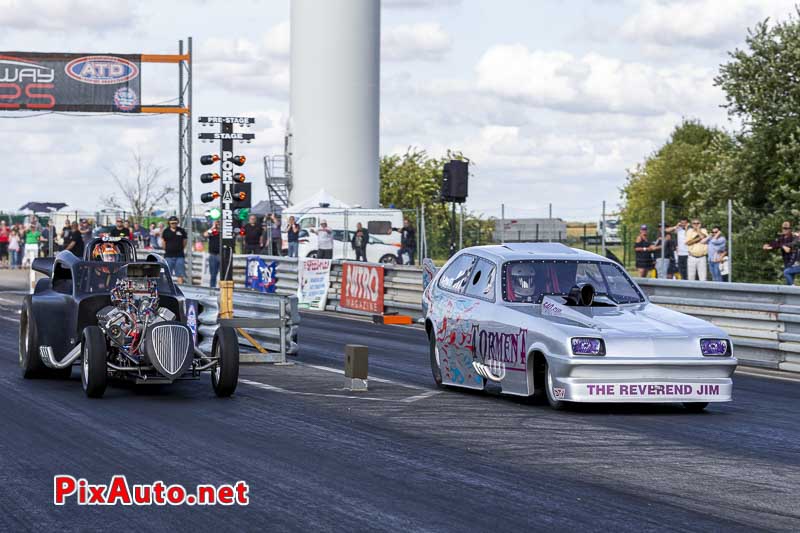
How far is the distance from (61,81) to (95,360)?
2946 cm

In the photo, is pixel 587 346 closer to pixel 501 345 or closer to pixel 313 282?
pixel 501 345

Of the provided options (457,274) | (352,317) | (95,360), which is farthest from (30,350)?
(352,317)

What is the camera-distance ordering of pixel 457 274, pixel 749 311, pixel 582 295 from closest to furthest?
pixel 582 295, pixel 457 274, pixel 749 311

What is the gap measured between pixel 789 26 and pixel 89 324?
2995cm

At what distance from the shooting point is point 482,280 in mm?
13453

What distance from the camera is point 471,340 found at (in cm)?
1316

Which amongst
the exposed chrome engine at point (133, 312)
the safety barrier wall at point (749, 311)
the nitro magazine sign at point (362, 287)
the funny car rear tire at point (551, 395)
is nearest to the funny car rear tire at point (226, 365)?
the exposed chrome engine at point (133, 312)

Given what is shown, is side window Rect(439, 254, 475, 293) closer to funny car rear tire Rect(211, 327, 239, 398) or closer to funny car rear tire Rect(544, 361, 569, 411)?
funny car rear tire Rect(544, 361, 569, 411)

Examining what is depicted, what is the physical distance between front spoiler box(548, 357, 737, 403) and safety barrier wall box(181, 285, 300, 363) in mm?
5924

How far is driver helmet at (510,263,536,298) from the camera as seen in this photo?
13.0 metres

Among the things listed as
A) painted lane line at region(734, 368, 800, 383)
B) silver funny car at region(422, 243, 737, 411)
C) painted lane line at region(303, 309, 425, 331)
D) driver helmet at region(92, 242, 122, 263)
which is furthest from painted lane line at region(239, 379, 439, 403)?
painted lane line at region(303, 309, 425, 331)

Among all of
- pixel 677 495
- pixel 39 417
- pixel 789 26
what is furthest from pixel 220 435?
pixel 789 26

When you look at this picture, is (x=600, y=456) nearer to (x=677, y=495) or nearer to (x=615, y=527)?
(x=677, y=495)

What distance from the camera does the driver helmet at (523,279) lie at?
13000 mm
